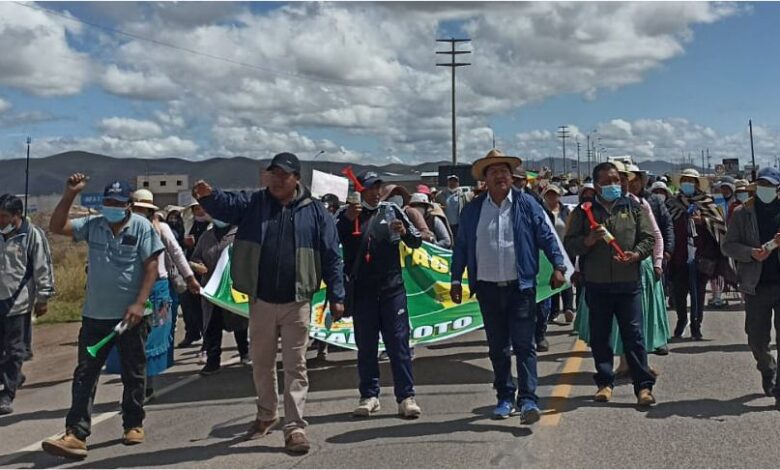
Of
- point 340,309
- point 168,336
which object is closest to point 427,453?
point 340,309

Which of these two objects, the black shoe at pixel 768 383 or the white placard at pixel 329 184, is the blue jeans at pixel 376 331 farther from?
the black shoe at pixel 768 383

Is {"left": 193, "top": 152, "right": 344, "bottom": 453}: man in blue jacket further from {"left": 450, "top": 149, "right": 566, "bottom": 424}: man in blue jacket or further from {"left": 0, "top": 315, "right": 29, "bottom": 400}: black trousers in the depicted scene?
{"left": 0, "top": 315, "right": 29, "bottom": 400}: black trousers

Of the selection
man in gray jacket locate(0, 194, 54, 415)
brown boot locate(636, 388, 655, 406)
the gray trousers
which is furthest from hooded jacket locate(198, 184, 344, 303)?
the gray trousers

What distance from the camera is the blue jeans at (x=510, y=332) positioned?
20.8 ft

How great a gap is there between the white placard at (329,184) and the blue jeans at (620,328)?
2.38 meters

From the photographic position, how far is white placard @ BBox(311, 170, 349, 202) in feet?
23.3

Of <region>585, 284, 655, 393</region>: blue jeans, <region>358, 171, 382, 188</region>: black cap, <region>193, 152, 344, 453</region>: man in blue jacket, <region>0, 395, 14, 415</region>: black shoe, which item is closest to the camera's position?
<region>193, 152, 344, 453</region>: man in blue jacket

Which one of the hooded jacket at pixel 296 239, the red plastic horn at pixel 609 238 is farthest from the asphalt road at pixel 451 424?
the red plastic horn at pixel 609 238

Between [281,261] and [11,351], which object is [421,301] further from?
[11,351]

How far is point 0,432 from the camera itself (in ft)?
22.2

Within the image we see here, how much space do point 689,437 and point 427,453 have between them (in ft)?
6.31

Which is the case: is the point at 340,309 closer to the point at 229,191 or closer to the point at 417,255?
the point at 229,191

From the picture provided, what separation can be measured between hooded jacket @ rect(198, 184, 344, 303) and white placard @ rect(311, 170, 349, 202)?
890mm

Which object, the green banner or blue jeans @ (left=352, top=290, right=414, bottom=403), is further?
the green banner
